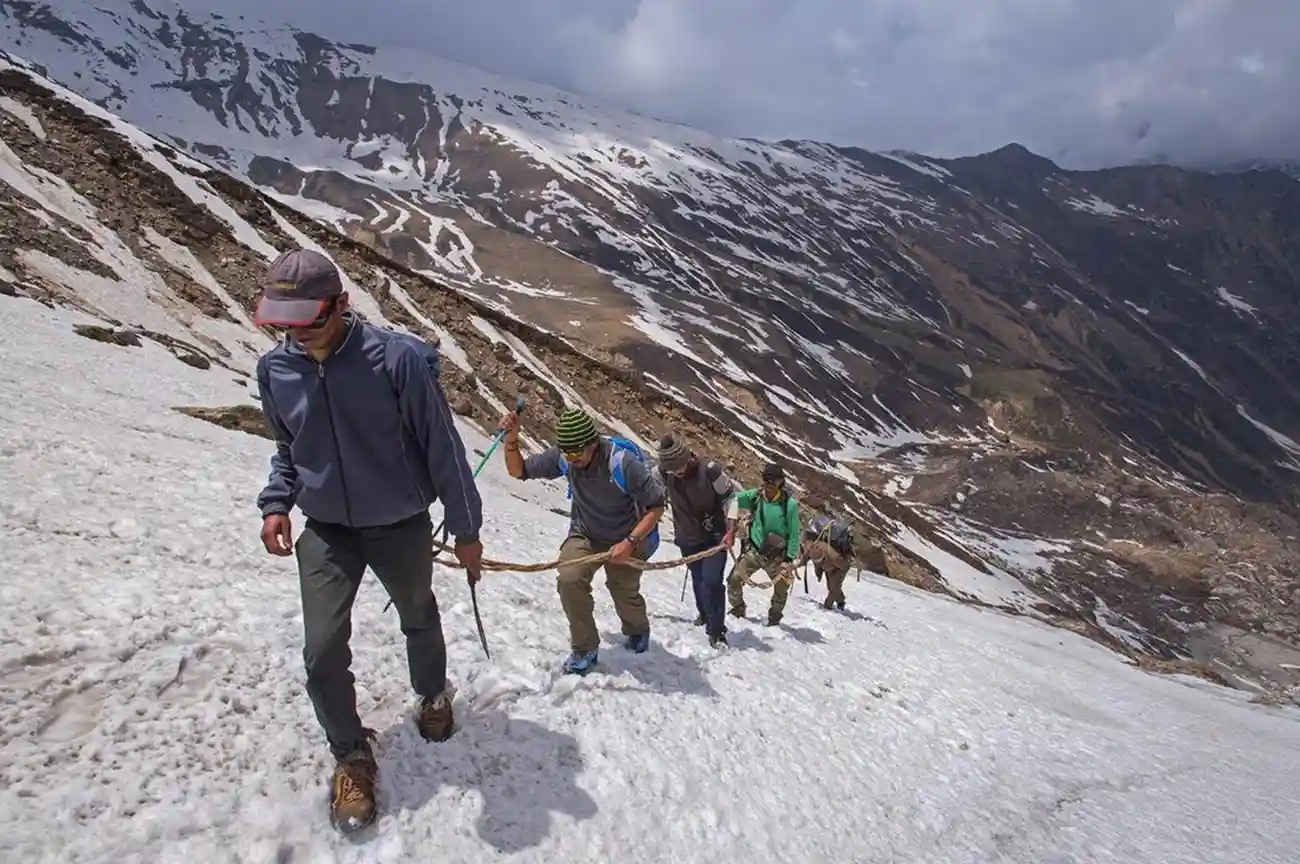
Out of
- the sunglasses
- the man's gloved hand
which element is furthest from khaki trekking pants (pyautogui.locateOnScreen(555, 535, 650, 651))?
the sunglasses

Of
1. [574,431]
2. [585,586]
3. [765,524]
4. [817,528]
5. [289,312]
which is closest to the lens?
[289,312]

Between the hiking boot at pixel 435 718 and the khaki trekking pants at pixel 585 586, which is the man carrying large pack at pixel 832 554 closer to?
the khaki trekking pants at pixel 585 586

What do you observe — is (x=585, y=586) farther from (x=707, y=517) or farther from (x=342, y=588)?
(x=342, y=588)

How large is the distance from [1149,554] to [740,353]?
6762cm

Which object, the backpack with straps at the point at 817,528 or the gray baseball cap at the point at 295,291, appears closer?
the gray baseball cap at the point at 295,291

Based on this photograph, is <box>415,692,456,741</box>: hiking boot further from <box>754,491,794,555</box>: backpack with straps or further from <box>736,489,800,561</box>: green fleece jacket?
<box>754,491,794,555</box>: backpack with straps

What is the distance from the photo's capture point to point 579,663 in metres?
6.95

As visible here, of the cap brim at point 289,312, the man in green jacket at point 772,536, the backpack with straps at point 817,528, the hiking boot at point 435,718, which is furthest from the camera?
the backpack with straps at point 817,528

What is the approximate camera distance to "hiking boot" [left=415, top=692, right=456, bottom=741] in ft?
17.3

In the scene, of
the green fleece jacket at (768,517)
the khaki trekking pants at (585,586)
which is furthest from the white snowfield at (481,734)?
the green fleece jacket at (768,517)

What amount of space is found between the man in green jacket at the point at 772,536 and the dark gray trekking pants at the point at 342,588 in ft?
21.4

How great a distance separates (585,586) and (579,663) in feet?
2.33

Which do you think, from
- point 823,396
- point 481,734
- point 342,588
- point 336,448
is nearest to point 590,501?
point 481,734

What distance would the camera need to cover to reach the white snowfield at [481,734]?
447 centimetres
